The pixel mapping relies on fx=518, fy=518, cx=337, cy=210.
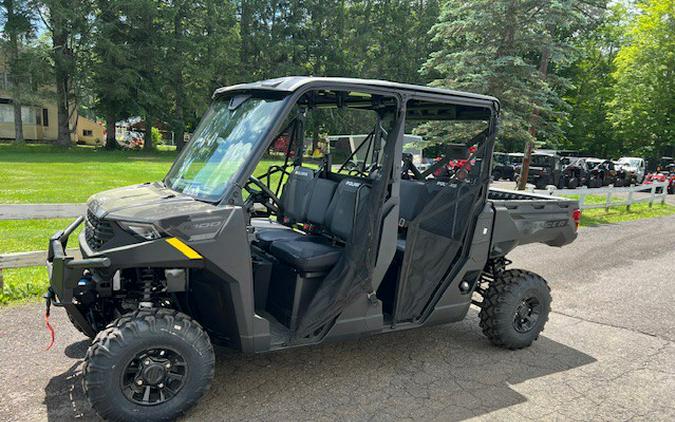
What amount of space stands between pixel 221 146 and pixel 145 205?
0.73 metres

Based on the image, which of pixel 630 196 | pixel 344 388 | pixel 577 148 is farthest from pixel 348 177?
pixel 577 148

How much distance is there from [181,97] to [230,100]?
37.1 meters

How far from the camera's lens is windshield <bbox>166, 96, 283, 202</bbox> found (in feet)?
11.7

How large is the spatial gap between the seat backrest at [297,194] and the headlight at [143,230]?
1.69 meters

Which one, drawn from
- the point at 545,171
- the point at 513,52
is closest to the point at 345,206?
the point at 513,52

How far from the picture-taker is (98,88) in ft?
114

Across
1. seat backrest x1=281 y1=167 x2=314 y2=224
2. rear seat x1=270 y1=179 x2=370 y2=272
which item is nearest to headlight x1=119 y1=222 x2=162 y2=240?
rear seat x1=270 y1=179 x2=370 y2=272

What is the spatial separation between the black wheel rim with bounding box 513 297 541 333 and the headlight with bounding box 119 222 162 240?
3.35m

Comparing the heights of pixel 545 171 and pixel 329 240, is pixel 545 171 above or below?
below

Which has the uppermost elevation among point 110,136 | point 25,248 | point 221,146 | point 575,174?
point 221,146

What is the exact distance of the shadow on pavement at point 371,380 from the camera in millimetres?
3609

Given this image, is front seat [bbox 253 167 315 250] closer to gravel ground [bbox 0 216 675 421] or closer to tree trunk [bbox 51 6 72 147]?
gravel ground [bbox 0 216 675 421]

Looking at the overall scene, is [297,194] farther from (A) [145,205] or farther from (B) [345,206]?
(A) [145,205]

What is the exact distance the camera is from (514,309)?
479cm
